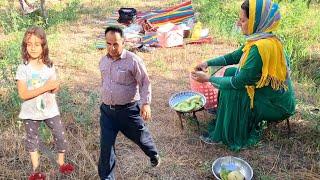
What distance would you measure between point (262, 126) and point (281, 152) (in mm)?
342

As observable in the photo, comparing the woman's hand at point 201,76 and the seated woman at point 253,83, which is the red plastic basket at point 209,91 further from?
the woman's hand at point 201,76

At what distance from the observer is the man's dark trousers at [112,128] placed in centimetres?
315

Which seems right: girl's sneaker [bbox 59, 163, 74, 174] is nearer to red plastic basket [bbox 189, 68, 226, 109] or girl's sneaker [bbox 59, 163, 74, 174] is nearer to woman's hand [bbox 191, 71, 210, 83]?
woman's hand [bbox 191, 71, 210, 83]

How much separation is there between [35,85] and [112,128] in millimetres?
716

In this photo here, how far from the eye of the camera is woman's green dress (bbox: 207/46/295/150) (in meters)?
3.63

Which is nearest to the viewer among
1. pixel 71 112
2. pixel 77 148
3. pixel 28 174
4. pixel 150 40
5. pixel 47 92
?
pixel 47 92

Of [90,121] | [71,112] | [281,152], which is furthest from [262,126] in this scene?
[71,112]

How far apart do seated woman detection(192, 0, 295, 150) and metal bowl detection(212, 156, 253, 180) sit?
1.03ft

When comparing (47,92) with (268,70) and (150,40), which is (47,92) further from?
(150,40)

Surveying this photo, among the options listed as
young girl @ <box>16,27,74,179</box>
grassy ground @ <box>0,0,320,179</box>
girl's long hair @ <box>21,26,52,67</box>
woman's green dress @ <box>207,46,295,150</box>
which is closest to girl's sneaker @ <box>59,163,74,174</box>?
grassy ground @ <box>0,0,320,179</box>

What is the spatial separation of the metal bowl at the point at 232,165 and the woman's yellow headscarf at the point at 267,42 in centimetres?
73

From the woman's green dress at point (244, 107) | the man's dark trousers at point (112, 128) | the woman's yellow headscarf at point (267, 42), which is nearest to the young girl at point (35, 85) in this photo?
the man's dark trousers at point (112, 128)

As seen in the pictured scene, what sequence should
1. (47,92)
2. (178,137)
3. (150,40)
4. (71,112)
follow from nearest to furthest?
(47,92) < (178,137) < (71,112) < (150,40)

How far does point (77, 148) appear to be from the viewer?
12.6ft
